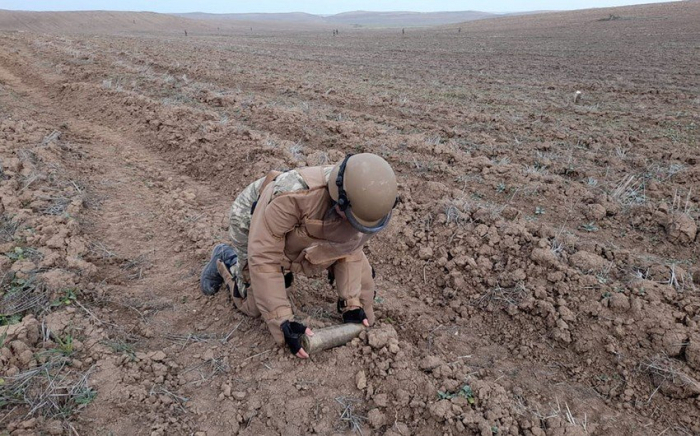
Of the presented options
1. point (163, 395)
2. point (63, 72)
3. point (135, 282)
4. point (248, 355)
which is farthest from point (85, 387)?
point (63, 72)

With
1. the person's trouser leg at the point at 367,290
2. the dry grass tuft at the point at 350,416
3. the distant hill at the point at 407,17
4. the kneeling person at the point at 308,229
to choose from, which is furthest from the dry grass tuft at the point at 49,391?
the distant hill at the point at 407,17

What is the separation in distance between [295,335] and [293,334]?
0.01m

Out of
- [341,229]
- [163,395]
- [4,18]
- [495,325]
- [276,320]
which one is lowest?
[495,325]

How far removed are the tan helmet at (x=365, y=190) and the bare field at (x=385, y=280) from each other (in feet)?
3.18

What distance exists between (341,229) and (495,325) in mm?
1612

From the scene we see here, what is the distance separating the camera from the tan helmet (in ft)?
7.39

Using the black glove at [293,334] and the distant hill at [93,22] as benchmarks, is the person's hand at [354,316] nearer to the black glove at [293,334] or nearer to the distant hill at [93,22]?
the black glove at [293,334]

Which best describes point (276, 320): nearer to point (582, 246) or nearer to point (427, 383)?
point (427, 383)

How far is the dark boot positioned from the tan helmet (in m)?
1.43

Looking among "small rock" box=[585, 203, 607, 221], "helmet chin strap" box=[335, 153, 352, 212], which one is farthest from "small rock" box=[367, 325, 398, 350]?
"small rock" box=[585, 203, 607, 221]

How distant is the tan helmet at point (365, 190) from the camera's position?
225cm

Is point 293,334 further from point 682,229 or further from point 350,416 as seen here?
point 682,229

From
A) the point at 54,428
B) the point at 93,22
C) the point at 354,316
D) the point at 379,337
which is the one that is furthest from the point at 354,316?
the point at 93,22

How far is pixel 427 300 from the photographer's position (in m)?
3.69
